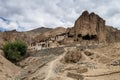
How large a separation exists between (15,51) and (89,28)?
2170cm

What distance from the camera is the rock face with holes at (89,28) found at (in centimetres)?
7594

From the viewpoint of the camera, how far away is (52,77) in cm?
3322

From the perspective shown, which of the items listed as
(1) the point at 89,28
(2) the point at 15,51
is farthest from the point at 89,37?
(2) the point at 15,51

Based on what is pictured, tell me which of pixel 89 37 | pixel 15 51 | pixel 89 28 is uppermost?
pixel 89 28

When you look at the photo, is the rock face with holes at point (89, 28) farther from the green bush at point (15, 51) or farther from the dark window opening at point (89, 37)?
the green bush at point (15, 51)

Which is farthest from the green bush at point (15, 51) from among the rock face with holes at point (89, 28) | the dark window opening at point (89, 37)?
the dark window opening at point (89, 37)

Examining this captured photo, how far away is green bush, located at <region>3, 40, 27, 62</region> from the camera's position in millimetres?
62531

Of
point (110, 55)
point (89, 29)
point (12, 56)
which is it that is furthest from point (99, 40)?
point (110, 55)

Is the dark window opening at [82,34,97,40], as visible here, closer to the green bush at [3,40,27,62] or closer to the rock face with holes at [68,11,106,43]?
the rock face with holes at [68,11,106,43]

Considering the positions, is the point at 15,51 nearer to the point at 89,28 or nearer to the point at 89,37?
the point at 89,37

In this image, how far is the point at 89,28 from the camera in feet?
252

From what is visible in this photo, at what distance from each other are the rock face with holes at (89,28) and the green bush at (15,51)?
15.2 meters

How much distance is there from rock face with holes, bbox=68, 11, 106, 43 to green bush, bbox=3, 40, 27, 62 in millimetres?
15213

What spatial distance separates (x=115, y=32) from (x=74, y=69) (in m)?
68.2
